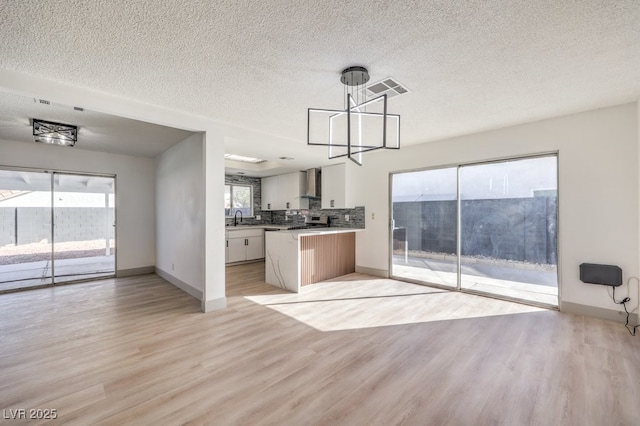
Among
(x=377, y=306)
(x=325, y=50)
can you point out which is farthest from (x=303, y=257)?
(x=325, y=50)

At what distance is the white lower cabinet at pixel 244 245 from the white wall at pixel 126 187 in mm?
1592

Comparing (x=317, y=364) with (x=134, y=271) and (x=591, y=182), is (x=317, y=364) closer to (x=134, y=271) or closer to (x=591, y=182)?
(x=591, y=182)

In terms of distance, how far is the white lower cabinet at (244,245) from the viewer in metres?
6.68

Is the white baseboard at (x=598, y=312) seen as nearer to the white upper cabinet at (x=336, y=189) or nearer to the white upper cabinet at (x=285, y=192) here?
the white upper cabinet at (x=336, y=189)

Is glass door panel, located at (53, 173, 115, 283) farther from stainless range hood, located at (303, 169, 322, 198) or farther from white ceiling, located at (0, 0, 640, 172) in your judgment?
stainless range hood, located at (303, 169, 322, 198)

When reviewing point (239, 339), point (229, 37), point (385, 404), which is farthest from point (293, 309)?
point (229, 37)

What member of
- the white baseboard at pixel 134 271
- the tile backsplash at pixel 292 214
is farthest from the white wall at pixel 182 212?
the tile backsplash at pixel 292 214

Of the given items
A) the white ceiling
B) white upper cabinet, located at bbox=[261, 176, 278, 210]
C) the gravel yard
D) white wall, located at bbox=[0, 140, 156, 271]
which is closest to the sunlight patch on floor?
the white ceiling

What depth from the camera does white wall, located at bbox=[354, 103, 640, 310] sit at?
3139mm

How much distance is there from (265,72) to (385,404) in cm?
273

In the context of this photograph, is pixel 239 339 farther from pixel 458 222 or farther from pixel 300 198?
pixel 300 198

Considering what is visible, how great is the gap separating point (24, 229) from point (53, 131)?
2.32 meters

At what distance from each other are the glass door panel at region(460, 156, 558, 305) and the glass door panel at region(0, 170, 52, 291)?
718 cm

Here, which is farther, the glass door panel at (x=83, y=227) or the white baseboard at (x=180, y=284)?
the glass door panel at (x=83, y=227)
